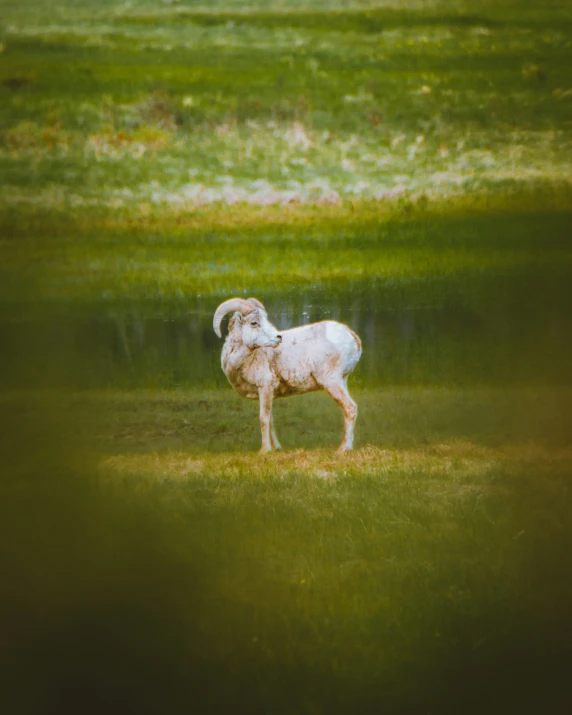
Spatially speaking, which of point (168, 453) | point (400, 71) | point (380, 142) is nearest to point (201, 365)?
point (168, 453)

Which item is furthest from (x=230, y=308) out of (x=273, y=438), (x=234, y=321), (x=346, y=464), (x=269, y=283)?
(x=346, y=464)

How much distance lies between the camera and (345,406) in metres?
4.22

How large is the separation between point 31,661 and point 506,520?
7.37ft

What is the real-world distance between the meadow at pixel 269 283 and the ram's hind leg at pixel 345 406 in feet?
0.22

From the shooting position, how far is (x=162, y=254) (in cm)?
441

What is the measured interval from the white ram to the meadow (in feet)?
0.34

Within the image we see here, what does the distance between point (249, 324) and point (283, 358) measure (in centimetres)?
22

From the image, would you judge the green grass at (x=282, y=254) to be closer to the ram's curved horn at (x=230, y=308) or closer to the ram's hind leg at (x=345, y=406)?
the ram's curved horn at (x=230, y=308)

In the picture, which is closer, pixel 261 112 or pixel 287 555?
pixel 287 555

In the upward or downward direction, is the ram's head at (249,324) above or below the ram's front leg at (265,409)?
above

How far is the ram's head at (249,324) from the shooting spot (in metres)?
4.15

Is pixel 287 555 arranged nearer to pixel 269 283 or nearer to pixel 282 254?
pixel 269 283

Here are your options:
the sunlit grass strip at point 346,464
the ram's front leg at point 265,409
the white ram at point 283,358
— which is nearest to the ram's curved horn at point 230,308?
the white ram at point 283,358

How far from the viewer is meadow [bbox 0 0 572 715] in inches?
167
